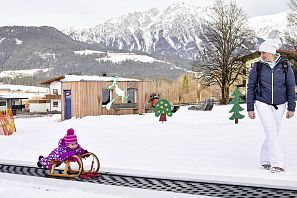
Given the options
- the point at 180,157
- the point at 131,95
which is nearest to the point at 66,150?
the point at 180,157

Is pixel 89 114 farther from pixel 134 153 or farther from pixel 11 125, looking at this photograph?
pixel 134 153

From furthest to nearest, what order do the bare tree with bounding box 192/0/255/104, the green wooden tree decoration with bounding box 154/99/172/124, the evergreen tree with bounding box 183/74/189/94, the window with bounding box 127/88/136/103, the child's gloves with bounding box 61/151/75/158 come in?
the evergreen tree with bounding box 183/74/189/94 → the bare tree with bounding box 192/0/255/104 → the window with bounding box 127/88/136/103 → the green wooden tree decoration with bounding box 154/99/172/124 → the child's gloves with bounding box 61/151/75/158

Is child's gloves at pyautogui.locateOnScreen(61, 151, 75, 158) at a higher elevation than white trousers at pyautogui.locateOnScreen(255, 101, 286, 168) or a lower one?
lower

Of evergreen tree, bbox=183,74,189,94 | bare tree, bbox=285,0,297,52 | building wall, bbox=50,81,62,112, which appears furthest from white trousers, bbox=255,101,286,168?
evergreen tree, bbox=183,74,189,94

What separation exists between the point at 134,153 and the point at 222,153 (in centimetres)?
190

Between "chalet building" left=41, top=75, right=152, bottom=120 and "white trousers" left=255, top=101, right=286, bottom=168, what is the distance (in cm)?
1998

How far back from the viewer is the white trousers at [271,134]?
6137 millimetres

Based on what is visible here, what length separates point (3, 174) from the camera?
686cm

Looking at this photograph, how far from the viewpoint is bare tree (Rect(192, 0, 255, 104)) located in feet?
143

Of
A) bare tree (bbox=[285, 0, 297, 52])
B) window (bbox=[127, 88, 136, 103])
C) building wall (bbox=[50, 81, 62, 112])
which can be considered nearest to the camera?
window (bbox=[127, 88, 136, 103])

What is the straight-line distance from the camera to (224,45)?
43.8m

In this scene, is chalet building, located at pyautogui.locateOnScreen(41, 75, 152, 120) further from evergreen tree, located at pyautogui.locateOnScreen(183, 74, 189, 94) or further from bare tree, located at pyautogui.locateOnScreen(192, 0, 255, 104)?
evergreen tree, located at pyautogui.locateOnScreen(183, 74, 189, 94)

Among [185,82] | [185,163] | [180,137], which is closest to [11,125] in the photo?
[180,137]

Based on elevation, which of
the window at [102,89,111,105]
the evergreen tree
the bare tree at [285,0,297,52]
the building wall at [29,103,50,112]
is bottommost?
the building wall at [29,103,50,112]
